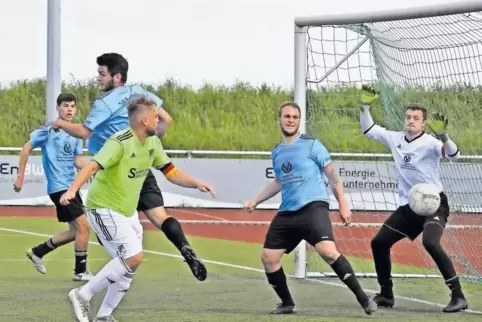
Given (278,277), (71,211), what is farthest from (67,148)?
(278,277)

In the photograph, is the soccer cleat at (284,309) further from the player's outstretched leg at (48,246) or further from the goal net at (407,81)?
the player's outstretched leg at (48,246)

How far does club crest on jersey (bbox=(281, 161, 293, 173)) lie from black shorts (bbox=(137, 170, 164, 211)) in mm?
1105

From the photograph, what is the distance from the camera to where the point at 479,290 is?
39.3 ft

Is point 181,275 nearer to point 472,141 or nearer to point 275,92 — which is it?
point 472,141

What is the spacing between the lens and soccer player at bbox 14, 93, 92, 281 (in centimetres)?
1228

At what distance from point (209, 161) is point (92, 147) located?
14413 mm

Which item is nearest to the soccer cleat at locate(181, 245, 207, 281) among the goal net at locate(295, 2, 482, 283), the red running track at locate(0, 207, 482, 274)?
the goal net at locate(295, 2, 482, 283)

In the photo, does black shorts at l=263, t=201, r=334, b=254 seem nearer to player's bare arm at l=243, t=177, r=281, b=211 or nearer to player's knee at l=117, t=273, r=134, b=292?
player's bare arm at l=243, t=177, r=281, b=211

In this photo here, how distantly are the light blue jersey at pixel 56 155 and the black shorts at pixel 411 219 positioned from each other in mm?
3753

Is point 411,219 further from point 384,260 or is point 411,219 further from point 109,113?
point 109,113

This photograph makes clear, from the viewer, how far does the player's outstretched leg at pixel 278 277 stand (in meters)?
9.84

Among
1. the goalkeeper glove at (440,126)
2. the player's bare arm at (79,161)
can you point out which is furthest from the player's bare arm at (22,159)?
the goalkeeper glove at (440,126)

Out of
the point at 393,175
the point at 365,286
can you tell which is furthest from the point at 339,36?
the point at 393,175

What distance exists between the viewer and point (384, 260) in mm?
10555
